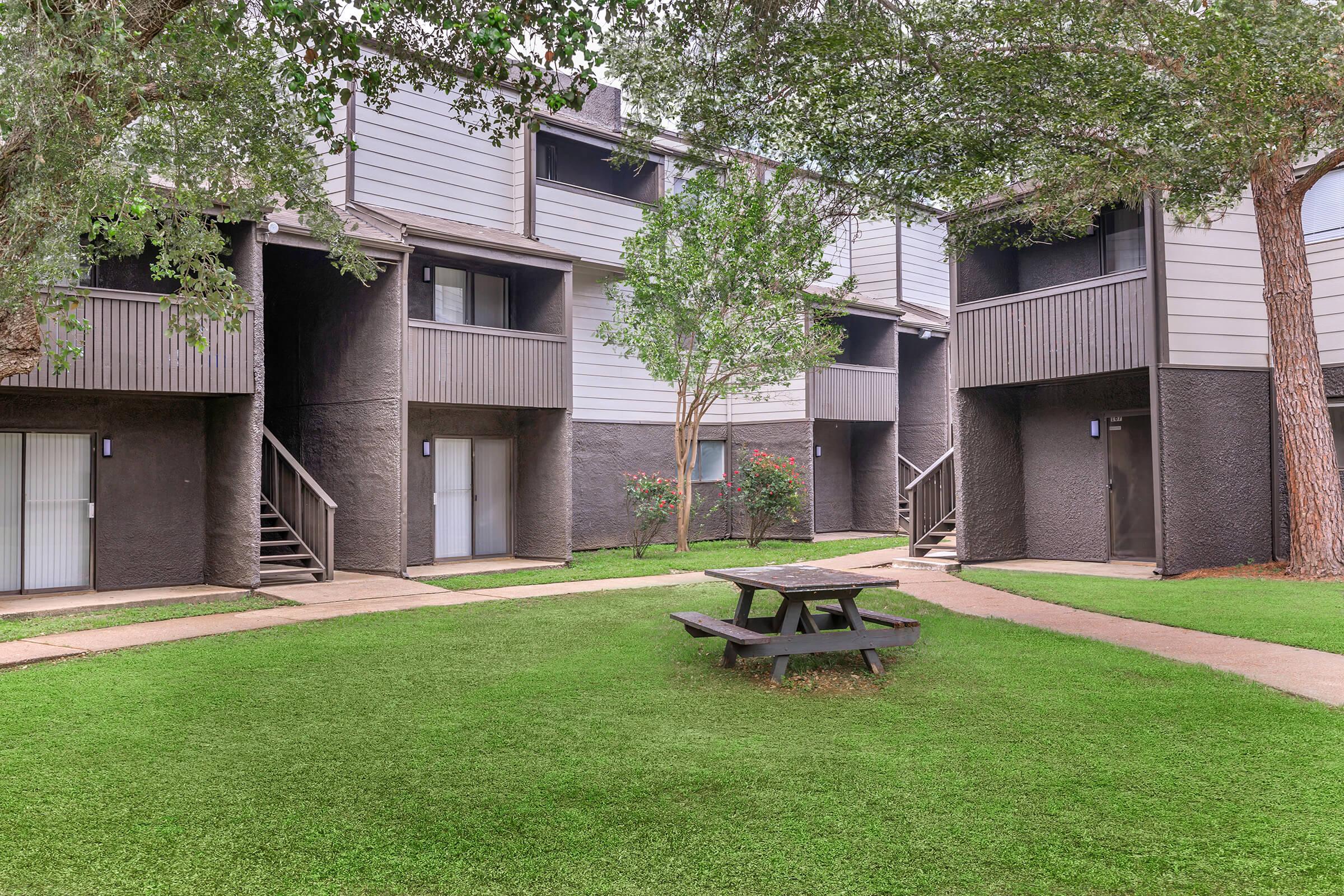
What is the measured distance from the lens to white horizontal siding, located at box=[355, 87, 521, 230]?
1568cm

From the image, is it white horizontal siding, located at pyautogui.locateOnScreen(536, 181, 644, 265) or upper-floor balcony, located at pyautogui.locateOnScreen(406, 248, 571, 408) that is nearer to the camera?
upper-floor balcony, located at pyautogui.locateOnScreen(406, 248, 571, 408)

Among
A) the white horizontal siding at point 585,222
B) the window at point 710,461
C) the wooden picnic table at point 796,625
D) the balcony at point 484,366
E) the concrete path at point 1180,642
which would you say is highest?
A: the white horizontal siding at point 585,222

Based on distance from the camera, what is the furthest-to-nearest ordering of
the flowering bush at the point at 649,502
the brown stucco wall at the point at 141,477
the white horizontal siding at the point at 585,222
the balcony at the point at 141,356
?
the flowering bush at the point at 649,502 < the white horizontal siding at the point at 585,222 < the brown stucco wall at the point at 141,477 < the balcony at the point at 141,356

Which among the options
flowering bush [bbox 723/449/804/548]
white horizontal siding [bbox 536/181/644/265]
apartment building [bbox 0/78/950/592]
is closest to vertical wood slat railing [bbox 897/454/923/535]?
apartment building [bbox 0/78/950/592]

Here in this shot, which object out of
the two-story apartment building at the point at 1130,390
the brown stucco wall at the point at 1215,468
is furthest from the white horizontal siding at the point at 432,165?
the brown stucco wall at the point at 1215,468

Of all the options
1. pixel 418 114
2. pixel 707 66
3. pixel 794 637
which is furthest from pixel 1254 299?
pixel 418 114

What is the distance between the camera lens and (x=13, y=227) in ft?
23.9

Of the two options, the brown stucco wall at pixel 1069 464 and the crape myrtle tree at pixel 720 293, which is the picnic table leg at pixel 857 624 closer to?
the brown stucco wall at pixel 1069 464

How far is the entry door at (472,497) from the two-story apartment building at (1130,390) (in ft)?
24.4

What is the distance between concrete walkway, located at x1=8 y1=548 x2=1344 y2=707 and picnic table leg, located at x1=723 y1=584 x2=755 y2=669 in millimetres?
1147

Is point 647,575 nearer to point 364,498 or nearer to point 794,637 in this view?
point 364,498

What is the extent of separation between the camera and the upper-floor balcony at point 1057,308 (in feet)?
44.3

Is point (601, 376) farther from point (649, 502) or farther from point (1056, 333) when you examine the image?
point (1056, 333)

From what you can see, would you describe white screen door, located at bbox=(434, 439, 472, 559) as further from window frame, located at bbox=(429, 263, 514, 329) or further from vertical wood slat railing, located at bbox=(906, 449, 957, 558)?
vertical wood slat railing, located at bbox=(906, 449, 957, 558)
